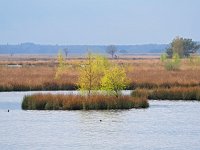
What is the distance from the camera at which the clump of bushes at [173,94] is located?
174 ft

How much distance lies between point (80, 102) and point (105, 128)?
26.5 feet

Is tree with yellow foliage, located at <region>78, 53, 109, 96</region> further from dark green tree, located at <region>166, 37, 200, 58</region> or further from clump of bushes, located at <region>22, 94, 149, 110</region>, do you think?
dark green tree, located at <region>166, 37, 200, 58</region>

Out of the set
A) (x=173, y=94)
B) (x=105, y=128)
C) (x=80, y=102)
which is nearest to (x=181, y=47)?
(x=173, y=94)

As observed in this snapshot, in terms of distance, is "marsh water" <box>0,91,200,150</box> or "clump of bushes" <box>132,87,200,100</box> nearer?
"marsh water" <box>0,91,200,150</box>

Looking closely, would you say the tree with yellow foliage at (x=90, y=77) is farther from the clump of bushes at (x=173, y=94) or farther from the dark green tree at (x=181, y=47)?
the dark green tree at (x=181, y=47)

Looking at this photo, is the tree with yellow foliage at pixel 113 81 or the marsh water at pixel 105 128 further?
the tree with yellow foliage at pixel 113 81

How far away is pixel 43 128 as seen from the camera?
38125 mm

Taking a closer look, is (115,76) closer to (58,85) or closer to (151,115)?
(151,115)

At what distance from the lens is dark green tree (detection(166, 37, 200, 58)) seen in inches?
6038

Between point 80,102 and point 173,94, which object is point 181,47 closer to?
point 173,94

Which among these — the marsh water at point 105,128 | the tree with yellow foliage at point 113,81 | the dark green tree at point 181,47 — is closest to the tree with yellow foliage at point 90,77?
the tree with yellow foliage at point 113,81

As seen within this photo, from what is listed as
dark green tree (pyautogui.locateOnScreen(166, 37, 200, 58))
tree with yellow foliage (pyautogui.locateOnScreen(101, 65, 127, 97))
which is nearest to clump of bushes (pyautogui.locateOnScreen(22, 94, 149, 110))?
tree with yellow foliage (pyautogui.locateOnScreen(101, 65, 127, 97))

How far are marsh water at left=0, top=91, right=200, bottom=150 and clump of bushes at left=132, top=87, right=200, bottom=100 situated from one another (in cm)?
265

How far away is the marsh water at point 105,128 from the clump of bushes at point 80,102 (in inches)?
33.6
